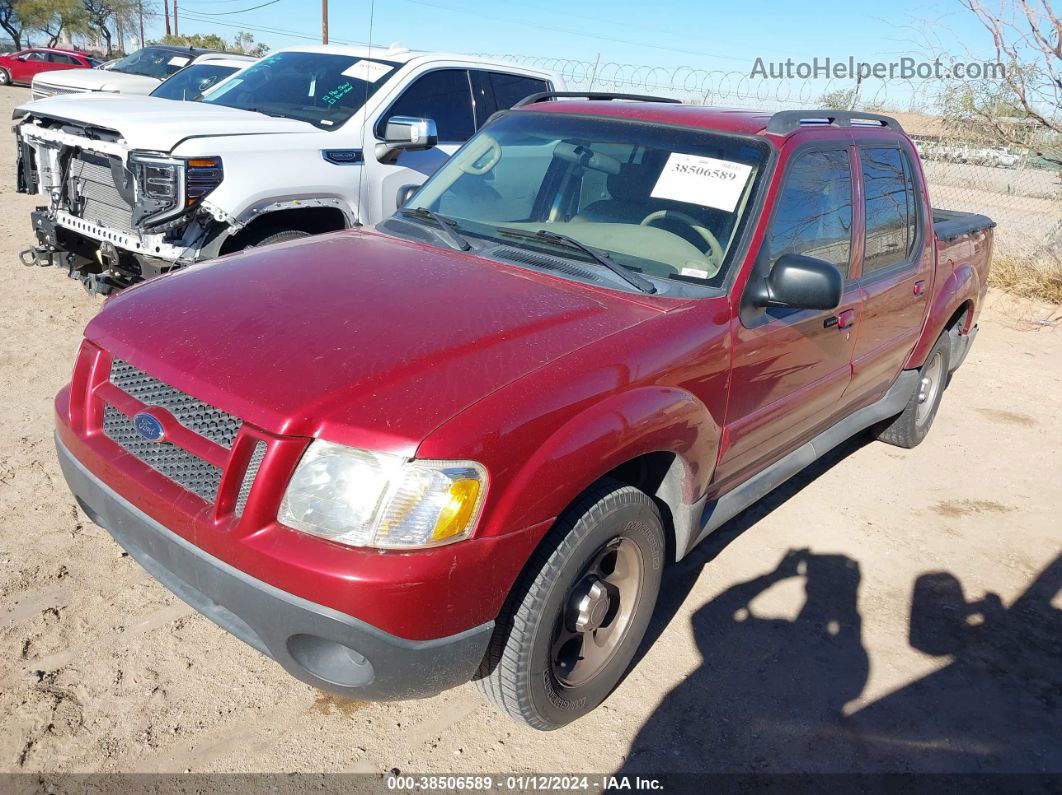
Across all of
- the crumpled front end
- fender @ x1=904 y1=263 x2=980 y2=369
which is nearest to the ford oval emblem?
the crumpled front end

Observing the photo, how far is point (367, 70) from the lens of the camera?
6180mm

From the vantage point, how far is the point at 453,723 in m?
2.78

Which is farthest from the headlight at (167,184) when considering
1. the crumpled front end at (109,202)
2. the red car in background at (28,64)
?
the red car in background at (28,64)

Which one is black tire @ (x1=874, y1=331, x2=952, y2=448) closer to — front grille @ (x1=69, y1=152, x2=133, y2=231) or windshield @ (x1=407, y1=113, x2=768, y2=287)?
windshield @ (x1=407, y1=113, x2=768, y2=287)

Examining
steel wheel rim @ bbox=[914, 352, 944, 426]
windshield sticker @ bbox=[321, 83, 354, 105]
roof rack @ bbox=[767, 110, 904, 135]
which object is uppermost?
roof rack @ bbox=[767, 110, 904, 135]

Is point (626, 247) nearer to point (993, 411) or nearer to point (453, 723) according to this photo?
point (453, 723)

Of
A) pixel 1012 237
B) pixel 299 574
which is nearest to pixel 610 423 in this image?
pixel 299 574

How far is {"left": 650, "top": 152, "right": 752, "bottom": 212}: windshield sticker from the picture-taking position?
3182mm

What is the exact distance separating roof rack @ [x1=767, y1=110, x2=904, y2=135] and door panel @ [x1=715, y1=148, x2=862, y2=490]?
0.41 feet

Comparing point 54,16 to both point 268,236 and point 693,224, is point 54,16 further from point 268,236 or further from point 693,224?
point 693,224

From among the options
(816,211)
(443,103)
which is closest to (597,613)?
(816,211)

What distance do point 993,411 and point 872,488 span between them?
222 centimetres

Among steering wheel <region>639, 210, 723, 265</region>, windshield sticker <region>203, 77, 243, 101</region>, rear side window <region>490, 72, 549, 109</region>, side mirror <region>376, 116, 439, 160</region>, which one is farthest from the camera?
rear side window <region>490, 72, 549, 109</region>

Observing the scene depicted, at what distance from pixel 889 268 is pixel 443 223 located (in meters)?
2.20
